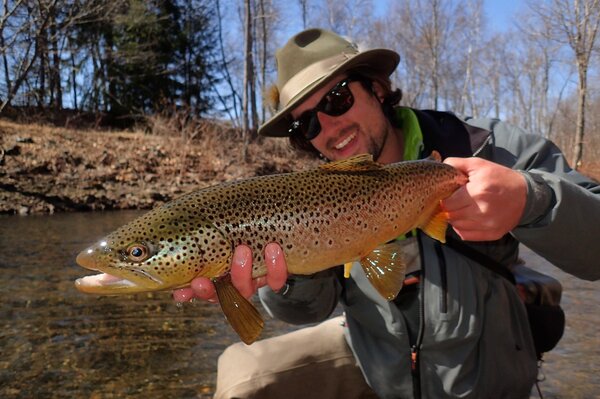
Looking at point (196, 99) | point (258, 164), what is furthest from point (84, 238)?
point (196, 99)

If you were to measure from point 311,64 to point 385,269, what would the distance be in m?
1.58

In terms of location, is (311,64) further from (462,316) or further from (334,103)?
(462,316)

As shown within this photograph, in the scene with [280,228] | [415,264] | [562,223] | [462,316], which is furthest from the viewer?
[415,264]

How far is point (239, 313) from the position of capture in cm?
215

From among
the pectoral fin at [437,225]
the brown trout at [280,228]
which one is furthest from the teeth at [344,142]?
the pectoral fin at [437,225]

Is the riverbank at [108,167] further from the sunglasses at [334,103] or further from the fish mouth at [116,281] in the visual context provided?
the fish mouth at [116,281]

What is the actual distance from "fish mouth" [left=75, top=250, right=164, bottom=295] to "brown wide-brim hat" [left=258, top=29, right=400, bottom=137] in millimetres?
1541

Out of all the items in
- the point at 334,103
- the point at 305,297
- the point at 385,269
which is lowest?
the point at 305,297

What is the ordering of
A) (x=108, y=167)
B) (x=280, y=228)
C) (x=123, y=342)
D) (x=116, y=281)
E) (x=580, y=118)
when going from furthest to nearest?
(x=580, y=118) → (x=108, y=167) → (x=123, y=342) → (x=280, y=228) → (x=116, y=281)

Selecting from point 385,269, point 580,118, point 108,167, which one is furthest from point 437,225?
point 580,118

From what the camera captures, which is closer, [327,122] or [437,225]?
[437,225]

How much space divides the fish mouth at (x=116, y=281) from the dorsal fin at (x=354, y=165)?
920mm

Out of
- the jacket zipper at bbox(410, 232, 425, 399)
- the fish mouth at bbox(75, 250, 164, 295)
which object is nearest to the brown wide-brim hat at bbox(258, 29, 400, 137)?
the jacket zipper at bbox(410, 232, 425, 399)

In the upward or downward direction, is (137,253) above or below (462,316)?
above
